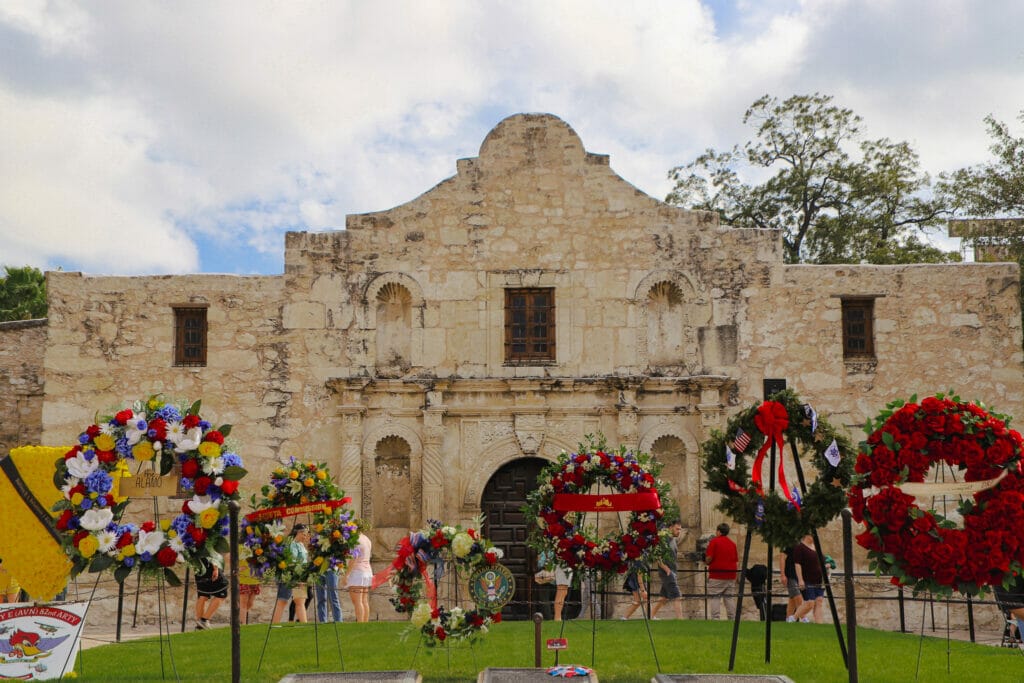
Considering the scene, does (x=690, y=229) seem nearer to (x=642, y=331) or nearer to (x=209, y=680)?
(x=642, y=331)

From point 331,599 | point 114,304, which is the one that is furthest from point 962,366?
point 114,304

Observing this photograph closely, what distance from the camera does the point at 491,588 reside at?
8.81m

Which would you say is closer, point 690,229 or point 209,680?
point 209,680

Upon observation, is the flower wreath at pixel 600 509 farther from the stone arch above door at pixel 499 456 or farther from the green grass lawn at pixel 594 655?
the stone arch above door at pixel 499 456

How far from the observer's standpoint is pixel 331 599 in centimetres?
1228

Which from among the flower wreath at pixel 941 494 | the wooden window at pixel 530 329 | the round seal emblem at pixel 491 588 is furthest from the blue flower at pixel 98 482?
the wooden window at pixel 530 329

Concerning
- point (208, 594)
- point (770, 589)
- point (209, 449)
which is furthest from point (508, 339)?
point (209, 449)

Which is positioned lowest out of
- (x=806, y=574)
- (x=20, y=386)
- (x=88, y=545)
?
(x=806, y=574)

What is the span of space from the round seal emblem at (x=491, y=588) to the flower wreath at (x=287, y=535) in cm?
202

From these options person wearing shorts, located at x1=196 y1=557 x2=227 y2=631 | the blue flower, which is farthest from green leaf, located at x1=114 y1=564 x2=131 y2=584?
person wearing shorts, located at x1=196 y1=557 x2=227 y2=631

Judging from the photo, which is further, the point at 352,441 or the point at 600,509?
the point at 352,441

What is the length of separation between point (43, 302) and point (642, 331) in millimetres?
19959

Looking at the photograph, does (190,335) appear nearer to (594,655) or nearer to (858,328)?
(594,655)

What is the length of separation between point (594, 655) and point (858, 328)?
845 centimetres
